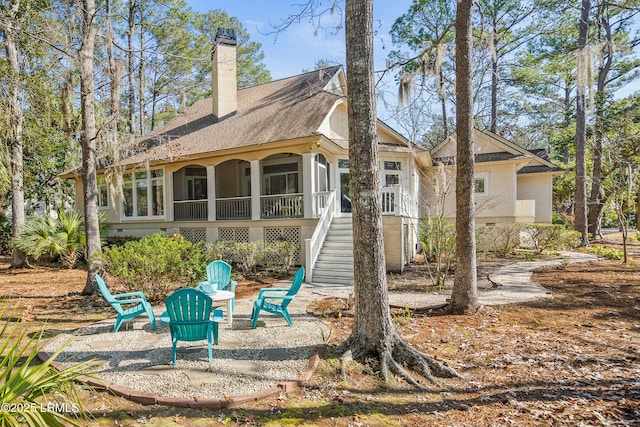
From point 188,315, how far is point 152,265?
11.9 ft

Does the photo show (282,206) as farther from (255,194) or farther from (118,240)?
(118,240)

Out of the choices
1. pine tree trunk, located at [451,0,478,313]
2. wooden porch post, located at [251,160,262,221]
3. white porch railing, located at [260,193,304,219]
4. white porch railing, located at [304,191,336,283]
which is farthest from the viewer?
wooden porch post, located at [251,160,262,221]

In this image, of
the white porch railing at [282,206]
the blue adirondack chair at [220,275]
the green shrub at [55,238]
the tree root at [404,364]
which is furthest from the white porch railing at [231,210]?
the tree root at [404,364]

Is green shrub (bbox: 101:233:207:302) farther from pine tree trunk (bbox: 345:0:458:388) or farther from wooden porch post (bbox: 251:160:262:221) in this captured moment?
wooden porch post (bbox: 251:160:262:221)

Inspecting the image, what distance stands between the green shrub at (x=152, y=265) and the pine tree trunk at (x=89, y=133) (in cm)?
83

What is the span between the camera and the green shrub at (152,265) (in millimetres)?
7566

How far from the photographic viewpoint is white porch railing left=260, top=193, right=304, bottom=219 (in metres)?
13.1

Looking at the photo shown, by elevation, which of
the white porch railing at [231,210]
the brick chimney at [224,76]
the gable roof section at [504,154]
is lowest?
the white porch railing at [231,210]

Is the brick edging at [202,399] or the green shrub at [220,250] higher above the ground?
the green shrub at [220,250]

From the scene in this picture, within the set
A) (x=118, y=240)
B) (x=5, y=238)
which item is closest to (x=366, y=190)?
(x=118, y=240)

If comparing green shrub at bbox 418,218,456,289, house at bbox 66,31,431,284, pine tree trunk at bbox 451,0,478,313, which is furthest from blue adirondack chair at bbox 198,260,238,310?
green shrub at bbox 418,218,456,289

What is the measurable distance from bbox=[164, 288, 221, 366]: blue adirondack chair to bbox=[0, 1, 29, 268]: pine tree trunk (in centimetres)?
813

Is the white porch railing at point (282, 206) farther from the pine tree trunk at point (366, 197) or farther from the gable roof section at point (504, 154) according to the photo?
the pine tree trunk at point (366, 197)

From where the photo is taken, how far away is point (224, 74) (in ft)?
55.6
